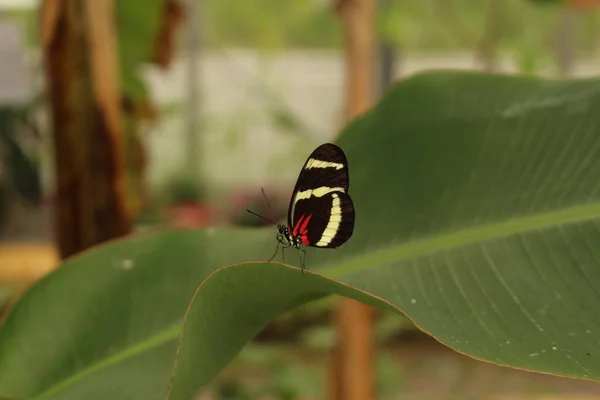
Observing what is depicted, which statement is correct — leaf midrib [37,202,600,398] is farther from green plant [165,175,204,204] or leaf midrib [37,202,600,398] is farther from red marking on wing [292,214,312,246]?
green plant [165,175,204,204]

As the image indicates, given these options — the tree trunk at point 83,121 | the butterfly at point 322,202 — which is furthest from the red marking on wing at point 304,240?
the tree trunk at point 83,121

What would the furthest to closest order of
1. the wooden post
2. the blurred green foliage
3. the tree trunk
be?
the blurred green foliage < the wooden post < the tree trunk

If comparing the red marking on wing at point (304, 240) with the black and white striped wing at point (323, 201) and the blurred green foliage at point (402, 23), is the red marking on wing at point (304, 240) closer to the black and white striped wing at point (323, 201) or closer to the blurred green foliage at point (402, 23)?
the black and white striped wing at point (323, 201)

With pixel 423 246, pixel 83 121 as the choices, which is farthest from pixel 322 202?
pixel 83 121

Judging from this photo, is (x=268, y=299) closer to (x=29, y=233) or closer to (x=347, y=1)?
(x=347, y=1)

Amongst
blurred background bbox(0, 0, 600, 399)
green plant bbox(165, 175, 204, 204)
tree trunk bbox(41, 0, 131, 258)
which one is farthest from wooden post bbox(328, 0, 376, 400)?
green plant bbox(165, 175, 204, 204)
